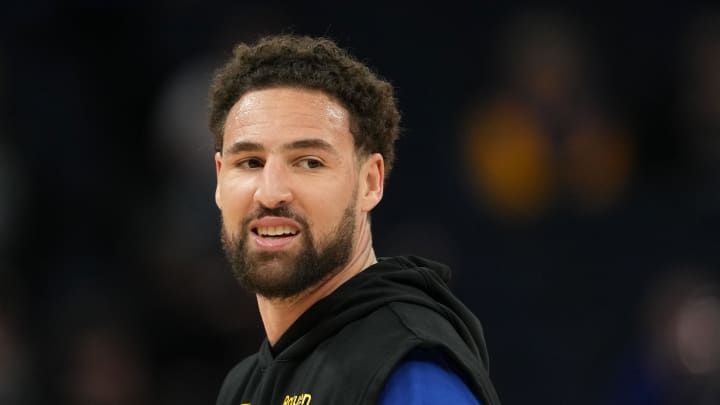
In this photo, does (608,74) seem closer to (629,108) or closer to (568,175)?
(629,108)

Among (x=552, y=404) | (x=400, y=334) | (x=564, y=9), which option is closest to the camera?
(x=400, y=334)

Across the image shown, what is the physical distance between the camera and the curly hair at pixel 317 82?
10.8 ft

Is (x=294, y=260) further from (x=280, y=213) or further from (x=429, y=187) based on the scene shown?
(x=429, y=187)

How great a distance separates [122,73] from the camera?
27.2 ft

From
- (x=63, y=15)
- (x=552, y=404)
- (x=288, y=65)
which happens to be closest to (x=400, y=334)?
(x=288, y=65)

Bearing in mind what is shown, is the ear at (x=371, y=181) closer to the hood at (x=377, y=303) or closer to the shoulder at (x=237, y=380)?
the hood at (x=377, y=303)

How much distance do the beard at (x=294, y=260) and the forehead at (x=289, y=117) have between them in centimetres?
22

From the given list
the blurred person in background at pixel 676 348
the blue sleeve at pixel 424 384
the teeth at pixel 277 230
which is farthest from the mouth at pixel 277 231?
the blurred person in background at pixel 676 348

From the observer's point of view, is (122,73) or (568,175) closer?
(568,175)

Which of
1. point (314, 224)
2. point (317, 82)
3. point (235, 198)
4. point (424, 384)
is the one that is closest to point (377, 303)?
point (314, 224)

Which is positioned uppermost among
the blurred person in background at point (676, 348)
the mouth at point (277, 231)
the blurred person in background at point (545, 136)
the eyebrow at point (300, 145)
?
the blurred person in background at point (545, 136)

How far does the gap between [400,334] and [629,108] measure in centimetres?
552

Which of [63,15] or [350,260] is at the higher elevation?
[63,15]

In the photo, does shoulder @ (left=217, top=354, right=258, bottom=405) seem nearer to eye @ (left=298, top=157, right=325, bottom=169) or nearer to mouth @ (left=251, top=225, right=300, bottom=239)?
mouth @ (left=251, top=225, right=300, bottom=239)
